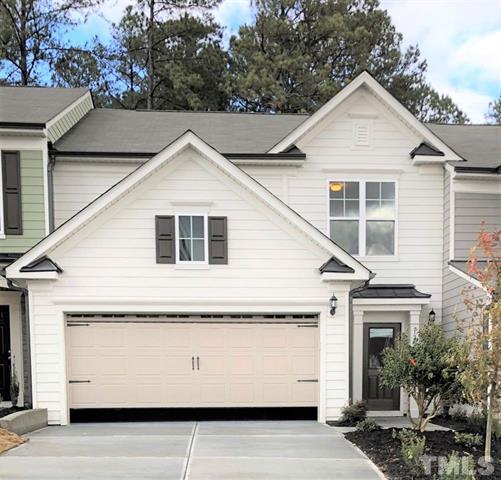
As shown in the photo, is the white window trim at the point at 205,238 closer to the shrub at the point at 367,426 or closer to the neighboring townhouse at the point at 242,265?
the neighboring townhouse at the point at 242,265

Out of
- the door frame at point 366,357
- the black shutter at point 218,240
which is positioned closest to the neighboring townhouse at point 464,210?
the door frame at point 366,357

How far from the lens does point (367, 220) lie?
10867 mm

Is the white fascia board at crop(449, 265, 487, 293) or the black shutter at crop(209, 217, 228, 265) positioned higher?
the black shutter at crop(209, 217, 228, 265)

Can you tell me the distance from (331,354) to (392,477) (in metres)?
3.20

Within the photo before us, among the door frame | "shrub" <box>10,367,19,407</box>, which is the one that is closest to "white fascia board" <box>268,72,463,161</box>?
the door frame

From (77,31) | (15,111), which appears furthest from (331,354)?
(77,31)

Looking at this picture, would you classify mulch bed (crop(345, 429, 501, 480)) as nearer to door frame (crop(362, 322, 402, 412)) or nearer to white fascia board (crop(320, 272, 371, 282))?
door frame (crop(362, 322, 402, 412))

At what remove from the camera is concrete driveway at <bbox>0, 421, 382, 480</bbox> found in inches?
236

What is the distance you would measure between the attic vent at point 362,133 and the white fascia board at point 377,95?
59 centimetres

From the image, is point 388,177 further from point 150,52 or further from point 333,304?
point 150,52

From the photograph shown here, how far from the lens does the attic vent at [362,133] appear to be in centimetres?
1088

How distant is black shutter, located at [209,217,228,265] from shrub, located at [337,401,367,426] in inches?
136

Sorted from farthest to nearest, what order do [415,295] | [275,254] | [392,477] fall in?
[415,295], [275,254], [392,477]

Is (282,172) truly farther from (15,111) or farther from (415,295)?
(15,111)
